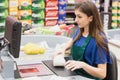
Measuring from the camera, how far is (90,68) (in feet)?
7.03

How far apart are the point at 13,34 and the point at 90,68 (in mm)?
695

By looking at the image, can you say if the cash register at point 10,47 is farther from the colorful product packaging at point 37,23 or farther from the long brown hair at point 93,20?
the colorful product packaging at point 37,23

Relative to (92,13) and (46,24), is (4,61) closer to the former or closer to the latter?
(92,13)

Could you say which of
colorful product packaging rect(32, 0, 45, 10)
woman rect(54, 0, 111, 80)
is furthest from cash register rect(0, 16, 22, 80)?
colorful product packaging rect(32, 0, 45, 10)

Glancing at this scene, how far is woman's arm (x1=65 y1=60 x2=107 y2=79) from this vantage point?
207 centimetres

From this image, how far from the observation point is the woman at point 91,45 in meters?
2.19

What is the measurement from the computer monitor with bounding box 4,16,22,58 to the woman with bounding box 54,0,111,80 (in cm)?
55

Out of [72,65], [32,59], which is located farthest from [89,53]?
[32,59]

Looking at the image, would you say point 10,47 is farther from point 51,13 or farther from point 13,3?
point 51,13

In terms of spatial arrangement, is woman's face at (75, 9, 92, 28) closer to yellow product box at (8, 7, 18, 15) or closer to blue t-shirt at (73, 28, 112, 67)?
blue t-shirt at (73, 28, 112, 67)

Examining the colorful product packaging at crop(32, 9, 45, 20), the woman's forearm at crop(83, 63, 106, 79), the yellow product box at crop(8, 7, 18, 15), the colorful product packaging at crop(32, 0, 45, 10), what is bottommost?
the woman's forearm at crop(83, 63, 106, 79)

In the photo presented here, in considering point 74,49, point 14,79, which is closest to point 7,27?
point 14,79

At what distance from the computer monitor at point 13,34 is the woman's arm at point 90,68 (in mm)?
434

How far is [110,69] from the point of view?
2.28 metres
